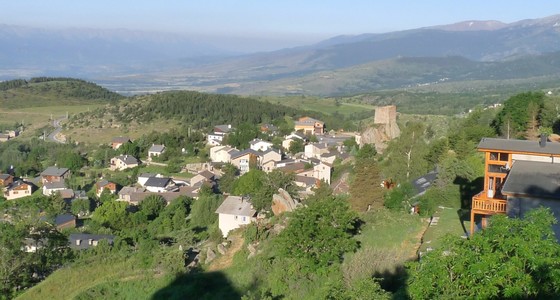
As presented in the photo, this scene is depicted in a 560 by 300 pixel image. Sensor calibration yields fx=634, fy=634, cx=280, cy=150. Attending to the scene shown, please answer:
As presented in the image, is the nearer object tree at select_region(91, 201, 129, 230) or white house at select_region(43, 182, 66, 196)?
tree at select_region(91, 201, 129, 230)

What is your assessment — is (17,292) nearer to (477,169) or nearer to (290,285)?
(290,285)

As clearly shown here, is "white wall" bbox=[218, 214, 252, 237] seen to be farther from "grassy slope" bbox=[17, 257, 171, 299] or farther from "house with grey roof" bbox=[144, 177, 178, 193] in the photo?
"house with grey roof" bbox=[144, 177, 178, 193]

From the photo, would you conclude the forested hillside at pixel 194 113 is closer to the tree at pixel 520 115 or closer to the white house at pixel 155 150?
the white house at pixel 155 150

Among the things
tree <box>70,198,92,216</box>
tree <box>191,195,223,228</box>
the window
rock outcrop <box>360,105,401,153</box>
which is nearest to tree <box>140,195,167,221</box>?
tree <box>191,195,223,228</box>

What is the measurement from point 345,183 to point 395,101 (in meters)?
69.2

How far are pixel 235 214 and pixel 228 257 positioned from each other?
19.0 ft

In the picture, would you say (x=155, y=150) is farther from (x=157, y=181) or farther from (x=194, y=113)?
(x=194, y=113)

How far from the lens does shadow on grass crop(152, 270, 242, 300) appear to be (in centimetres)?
1379

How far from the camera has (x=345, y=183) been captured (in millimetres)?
26172

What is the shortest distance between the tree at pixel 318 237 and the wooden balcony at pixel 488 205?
2.59 m

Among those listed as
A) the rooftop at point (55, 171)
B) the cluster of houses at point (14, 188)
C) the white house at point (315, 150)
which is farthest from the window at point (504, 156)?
the rooftop at point (55, 171)

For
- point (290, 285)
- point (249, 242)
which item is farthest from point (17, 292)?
point (290, 285)

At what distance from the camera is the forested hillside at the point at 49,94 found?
268ft

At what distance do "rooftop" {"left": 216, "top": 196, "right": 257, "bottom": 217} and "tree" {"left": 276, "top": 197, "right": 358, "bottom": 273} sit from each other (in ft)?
25.8
